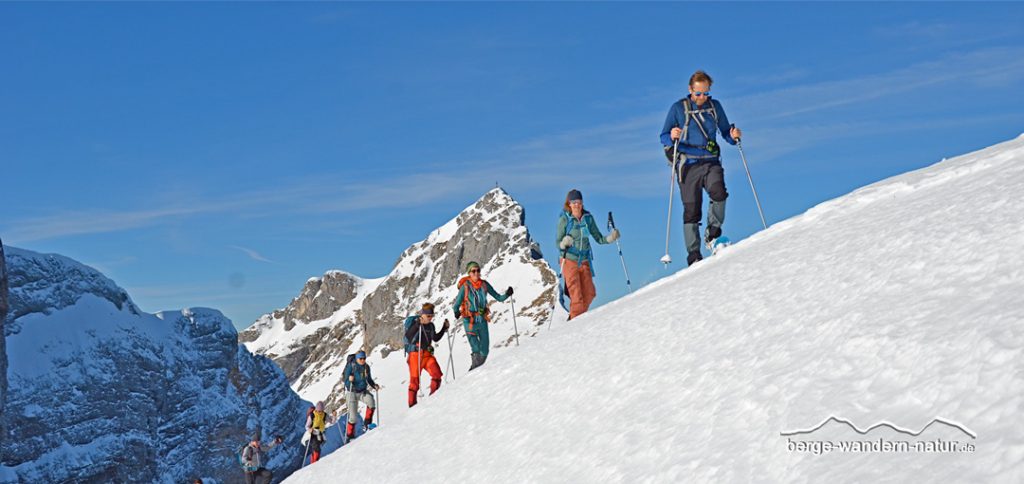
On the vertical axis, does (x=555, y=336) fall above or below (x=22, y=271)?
below

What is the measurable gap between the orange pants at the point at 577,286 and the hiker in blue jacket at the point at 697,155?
1976 millimetres

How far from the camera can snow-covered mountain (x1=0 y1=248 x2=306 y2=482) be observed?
384 feet

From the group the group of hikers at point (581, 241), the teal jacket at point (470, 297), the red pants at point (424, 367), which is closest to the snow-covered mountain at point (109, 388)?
the group of hikers at point (581, 241)

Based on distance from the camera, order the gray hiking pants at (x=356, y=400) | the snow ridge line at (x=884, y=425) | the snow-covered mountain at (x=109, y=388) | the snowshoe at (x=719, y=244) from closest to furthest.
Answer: the snow ridge line at (x=884, y=425), the snowshoe at (x=719, y=244), the gray hiking pants at (x=356, y=400), the snow-covered mountain at (x=109, y=388)

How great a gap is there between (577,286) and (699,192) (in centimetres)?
257

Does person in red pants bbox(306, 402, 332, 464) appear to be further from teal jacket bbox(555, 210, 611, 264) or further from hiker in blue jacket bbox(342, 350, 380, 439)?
teal jacket bbox(555, 210, 611, 264)

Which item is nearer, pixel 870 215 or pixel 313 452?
pixel 870 215

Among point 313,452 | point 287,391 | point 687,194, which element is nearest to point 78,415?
point 287,391

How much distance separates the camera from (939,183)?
25.2ft

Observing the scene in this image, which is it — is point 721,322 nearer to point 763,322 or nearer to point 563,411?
point 763,322

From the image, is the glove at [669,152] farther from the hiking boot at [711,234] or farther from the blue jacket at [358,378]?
the blue jacket at [358,378]

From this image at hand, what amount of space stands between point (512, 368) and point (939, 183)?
184 inches

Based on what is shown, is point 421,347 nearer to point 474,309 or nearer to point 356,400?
point 474,309

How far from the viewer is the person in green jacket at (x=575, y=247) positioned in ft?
40.2
